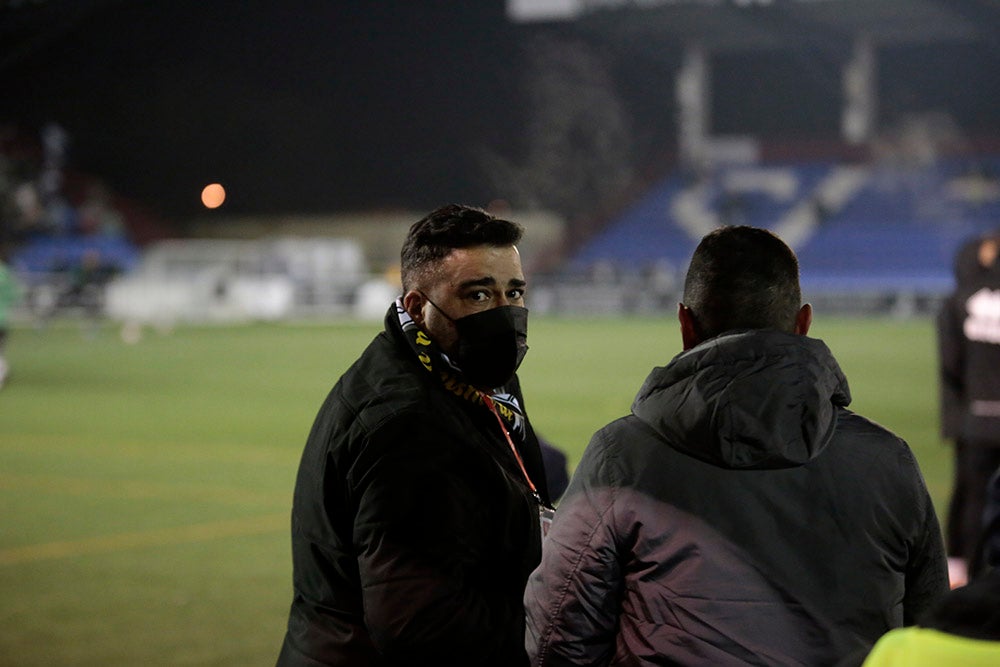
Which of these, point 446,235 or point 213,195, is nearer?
point 446,235

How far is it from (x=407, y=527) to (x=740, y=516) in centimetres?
69

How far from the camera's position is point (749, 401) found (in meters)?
2.31

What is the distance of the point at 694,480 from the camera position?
7.92 feet

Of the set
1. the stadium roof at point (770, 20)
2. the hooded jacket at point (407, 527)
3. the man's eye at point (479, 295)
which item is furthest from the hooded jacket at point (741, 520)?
the stadium roof at point (770, 20)

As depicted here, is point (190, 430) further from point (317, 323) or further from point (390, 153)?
point (390, 153)

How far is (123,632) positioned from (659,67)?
157 ft

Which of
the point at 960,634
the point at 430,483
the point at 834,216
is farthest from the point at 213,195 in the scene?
the point at 960,634

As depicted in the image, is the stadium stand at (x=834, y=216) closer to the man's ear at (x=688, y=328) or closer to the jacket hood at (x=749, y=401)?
the man's ear at (x=688, y=328)

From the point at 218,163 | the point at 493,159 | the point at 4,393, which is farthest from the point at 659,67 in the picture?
Answer: the point at 4,393

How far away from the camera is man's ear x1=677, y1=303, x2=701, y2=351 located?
2.58 m

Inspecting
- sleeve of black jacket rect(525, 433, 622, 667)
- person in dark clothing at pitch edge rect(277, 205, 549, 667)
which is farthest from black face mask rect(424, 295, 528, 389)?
sleeve of black jacket rect(525, 433, 622, 667)

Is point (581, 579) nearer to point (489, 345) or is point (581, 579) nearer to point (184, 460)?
point (489, 345)

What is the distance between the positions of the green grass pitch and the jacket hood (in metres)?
4.06

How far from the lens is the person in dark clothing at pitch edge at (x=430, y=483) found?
2719 millimetres
